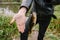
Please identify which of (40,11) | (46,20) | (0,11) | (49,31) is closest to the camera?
(40,11)

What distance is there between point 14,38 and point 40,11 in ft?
5.90

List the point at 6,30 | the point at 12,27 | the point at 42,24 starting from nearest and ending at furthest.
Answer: the point at 42,24 → the point at 6,30 → the point at 12,27

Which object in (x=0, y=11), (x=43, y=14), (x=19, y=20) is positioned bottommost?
(x=0, y=11)

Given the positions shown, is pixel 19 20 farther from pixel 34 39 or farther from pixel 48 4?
pixel 34 39

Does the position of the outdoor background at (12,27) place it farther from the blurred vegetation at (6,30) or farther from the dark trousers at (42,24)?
the dark trousers at (42,24)

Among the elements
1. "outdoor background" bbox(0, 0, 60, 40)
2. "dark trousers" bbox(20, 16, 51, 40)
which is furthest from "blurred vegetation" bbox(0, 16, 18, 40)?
"dark trousers" bbox(20, 16, 51, 40)

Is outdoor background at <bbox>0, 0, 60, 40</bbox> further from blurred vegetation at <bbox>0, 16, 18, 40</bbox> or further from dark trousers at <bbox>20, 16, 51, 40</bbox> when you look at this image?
dark trousers at <bbox>20, 16, 51, 40</bbox>

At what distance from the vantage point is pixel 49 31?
12.9ft

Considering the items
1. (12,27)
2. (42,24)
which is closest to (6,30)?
(12,27)

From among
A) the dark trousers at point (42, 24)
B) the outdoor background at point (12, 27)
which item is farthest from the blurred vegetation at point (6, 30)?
the dark trousers at point (42, 24)

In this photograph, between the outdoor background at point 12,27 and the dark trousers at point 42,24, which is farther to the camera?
the outdoor background at point 12,27

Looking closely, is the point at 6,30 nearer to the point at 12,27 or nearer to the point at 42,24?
the point at 12,27

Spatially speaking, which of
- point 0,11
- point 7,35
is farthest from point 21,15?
point 0,11

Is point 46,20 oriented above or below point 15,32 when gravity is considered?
above
